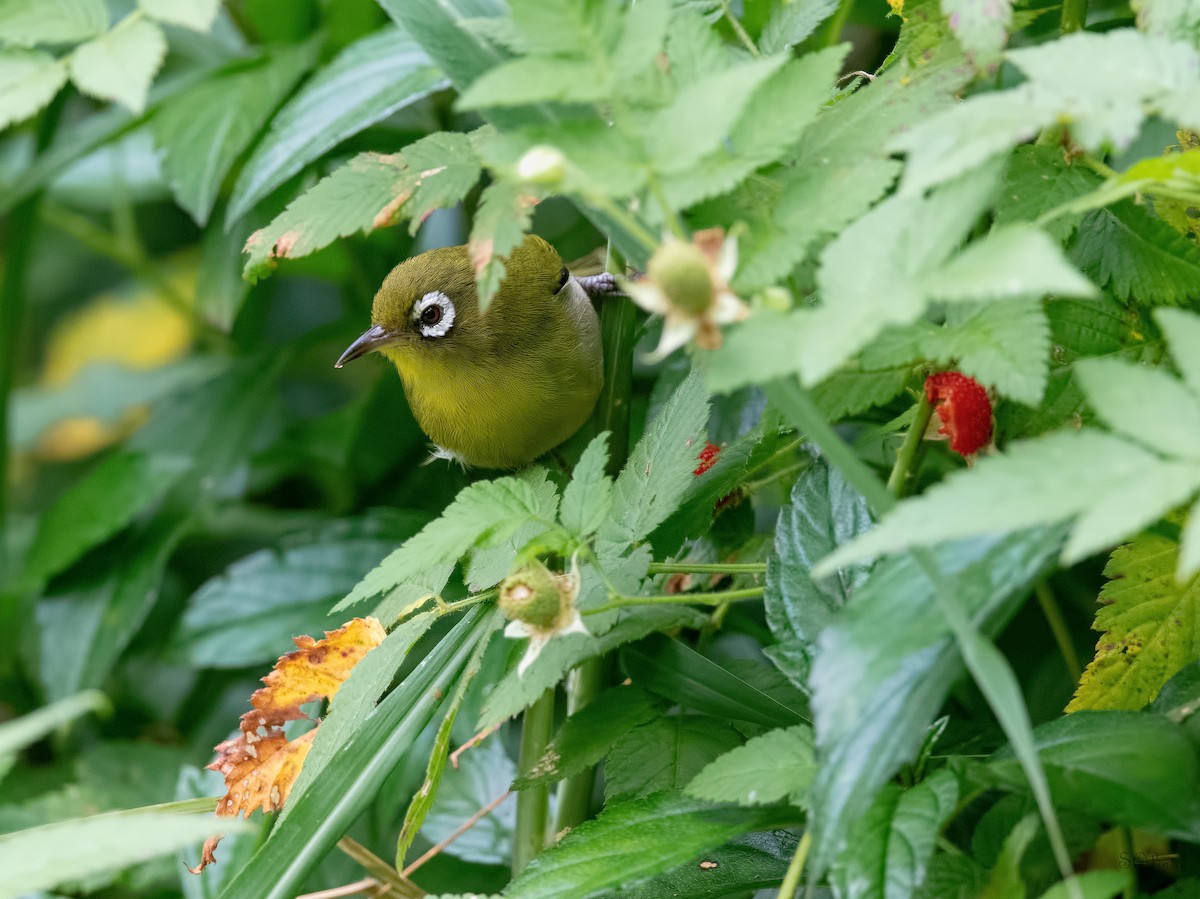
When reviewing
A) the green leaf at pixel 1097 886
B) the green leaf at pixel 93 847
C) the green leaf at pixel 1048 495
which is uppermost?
the green leaf at pixel 1048 495

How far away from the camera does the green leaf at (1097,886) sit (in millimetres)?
759

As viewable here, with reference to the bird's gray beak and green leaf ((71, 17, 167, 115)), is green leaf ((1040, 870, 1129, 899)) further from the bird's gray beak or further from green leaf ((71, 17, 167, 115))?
the bird's gray beak

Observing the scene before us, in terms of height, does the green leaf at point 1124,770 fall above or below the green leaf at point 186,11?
below

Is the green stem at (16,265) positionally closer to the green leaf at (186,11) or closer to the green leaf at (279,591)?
the green leaf at (279,591)

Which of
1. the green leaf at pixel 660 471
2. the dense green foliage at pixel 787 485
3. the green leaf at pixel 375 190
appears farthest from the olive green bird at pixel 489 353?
the green leaf at pixel 375 190

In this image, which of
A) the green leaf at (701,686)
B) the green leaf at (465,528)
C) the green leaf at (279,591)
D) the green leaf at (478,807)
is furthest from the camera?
the green leaf at (279,591)

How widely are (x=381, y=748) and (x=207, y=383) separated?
67.5 inches

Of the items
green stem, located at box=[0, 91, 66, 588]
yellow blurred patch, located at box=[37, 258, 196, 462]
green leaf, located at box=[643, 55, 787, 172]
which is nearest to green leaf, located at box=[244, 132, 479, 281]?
green leaf, located at box=[643, 55, 787, 172]

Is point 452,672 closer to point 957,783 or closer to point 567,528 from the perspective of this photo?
point 567,528

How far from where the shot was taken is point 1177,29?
853mm

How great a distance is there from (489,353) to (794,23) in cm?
122

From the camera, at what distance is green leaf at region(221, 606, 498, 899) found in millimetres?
1017

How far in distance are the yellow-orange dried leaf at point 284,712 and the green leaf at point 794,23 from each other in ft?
2.30

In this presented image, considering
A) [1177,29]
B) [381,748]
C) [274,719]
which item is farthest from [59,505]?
[1177,29]
